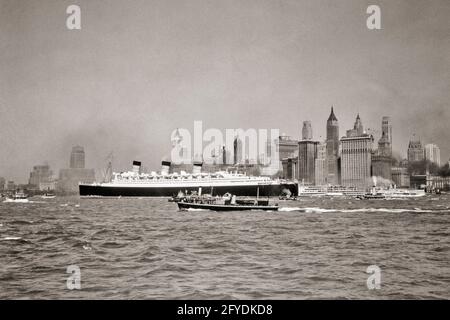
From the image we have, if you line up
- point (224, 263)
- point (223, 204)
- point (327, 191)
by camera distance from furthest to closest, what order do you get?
point (327, 191), point (223, 204), point (224, 263)

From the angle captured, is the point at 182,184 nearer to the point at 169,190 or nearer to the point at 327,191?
the point at 169,190

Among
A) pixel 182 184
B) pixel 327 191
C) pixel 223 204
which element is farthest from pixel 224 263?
pixel 327 191

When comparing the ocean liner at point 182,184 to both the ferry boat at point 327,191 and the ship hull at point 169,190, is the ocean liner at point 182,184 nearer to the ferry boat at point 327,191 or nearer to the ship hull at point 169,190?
the ship hull at point 169,190

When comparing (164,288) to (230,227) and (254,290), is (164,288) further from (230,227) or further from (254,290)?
(230,227)

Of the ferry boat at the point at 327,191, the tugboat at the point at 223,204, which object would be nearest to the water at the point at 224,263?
the tugboat at the point at 223,204

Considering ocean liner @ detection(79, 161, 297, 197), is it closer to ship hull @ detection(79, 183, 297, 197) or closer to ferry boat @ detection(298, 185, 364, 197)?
ship hull @ detection(79, 183, 297, 197)

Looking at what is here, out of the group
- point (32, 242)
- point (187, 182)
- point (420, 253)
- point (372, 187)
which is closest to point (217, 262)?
point (420, 253)

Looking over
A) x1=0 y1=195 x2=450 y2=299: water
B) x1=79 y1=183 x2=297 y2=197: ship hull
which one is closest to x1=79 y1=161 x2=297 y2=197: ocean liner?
x1=79 y1=183 x2=297 y2=197: ship hull

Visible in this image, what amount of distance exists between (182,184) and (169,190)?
1.99m

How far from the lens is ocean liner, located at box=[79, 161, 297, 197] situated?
185ft

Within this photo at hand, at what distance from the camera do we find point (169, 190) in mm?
57844

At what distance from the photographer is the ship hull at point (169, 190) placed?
56.0m

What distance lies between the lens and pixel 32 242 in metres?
12.3

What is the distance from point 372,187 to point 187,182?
30.1 metres
